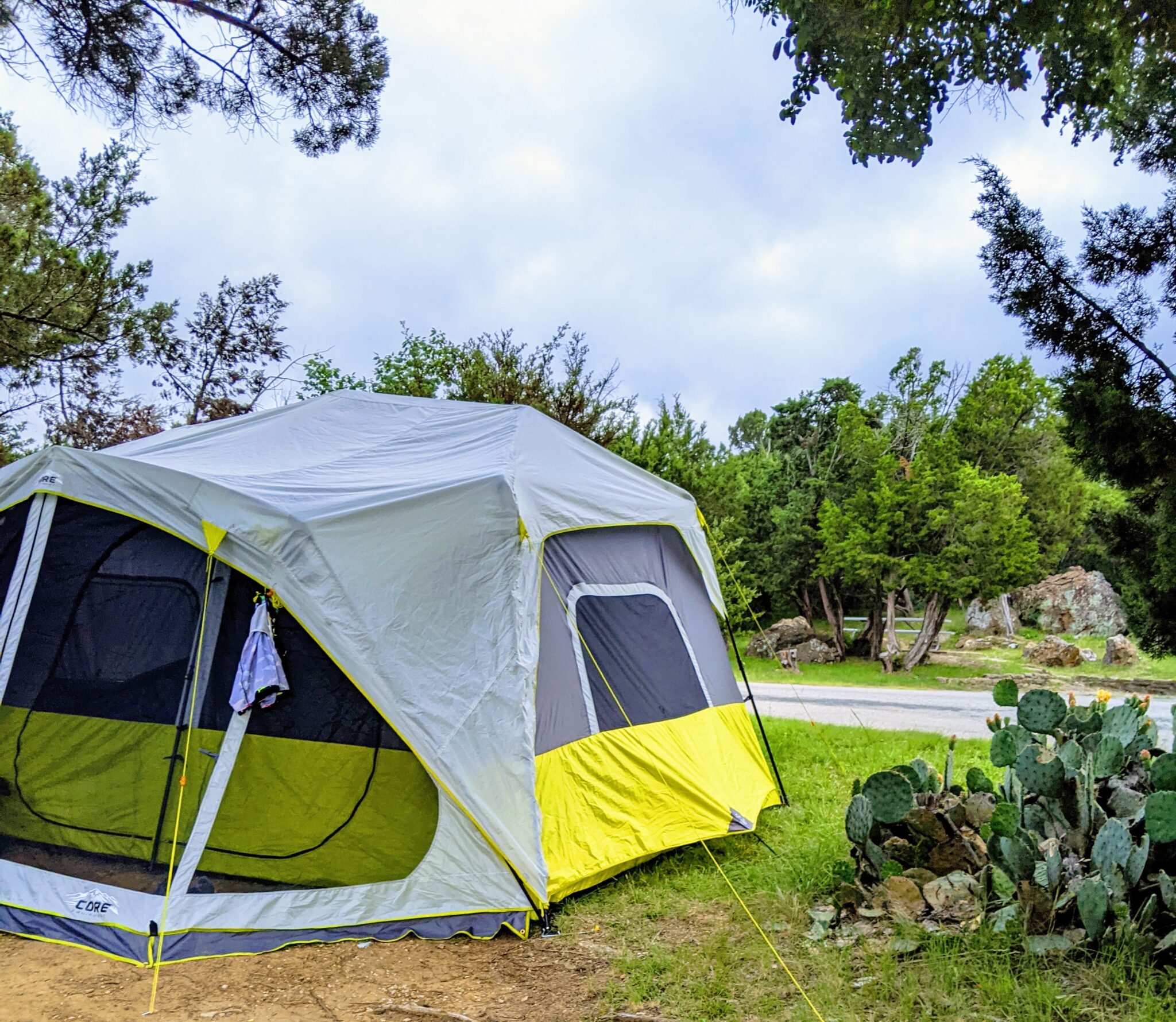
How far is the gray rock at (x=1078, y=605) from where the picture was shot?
2022 cm

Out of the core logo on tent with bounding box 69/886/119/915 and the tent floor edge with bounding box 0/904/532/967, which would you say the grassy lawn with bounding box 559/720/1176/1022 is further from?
the core logo on tent with bounding box 69/886/119/915

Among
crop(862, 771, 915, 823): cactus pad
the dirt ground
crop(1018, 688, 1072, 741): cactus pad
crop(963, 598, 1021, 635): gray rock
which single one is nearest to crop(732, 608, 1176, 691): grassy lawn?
crop(963, 598, 1021, 635): gray rock

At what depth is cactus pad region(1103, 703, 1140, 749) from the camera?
392 cm

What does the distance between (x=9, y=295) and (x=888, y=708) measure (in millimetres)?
10799

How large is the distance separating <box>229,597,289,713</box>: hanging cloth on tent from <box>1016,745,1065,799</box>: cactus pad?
3.17 meters

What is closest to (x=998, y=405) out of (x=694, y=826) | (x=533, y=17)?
(x=533, y=17)

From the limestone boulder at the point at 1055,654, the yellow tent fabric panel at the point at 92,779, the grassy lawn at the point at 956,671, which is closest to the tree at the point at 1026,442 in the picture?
the limestone boulder at the point at 1055,654

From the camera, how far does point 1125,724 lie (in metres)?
3.93

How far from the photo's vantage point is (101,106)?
21.3 ft

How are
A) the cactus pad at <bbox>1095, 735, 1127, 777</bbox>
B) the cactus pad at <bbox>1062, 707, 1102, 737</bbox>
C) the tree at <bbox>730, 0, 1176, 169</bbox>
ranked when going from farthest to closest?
the tree at <bbox>730, 0, 1176, 169</bbox>, the cactus pad at <bbox>1062, 707, 1102, 737</bbox>, the cactus pad at <bbox>1095, 735, 1127, 777</bbox>

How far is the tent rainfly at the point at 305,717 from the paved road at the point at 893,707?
18.8 feet

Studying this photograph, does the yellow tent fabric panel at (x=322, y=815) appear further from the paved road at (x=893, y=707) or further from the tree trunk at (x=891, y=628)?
the tree trunk at (x=891, y=628)

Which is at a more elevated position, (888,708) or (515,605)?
(515,605)

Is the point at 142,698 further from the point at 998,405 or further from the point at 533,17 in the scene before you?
the point at 998,405
